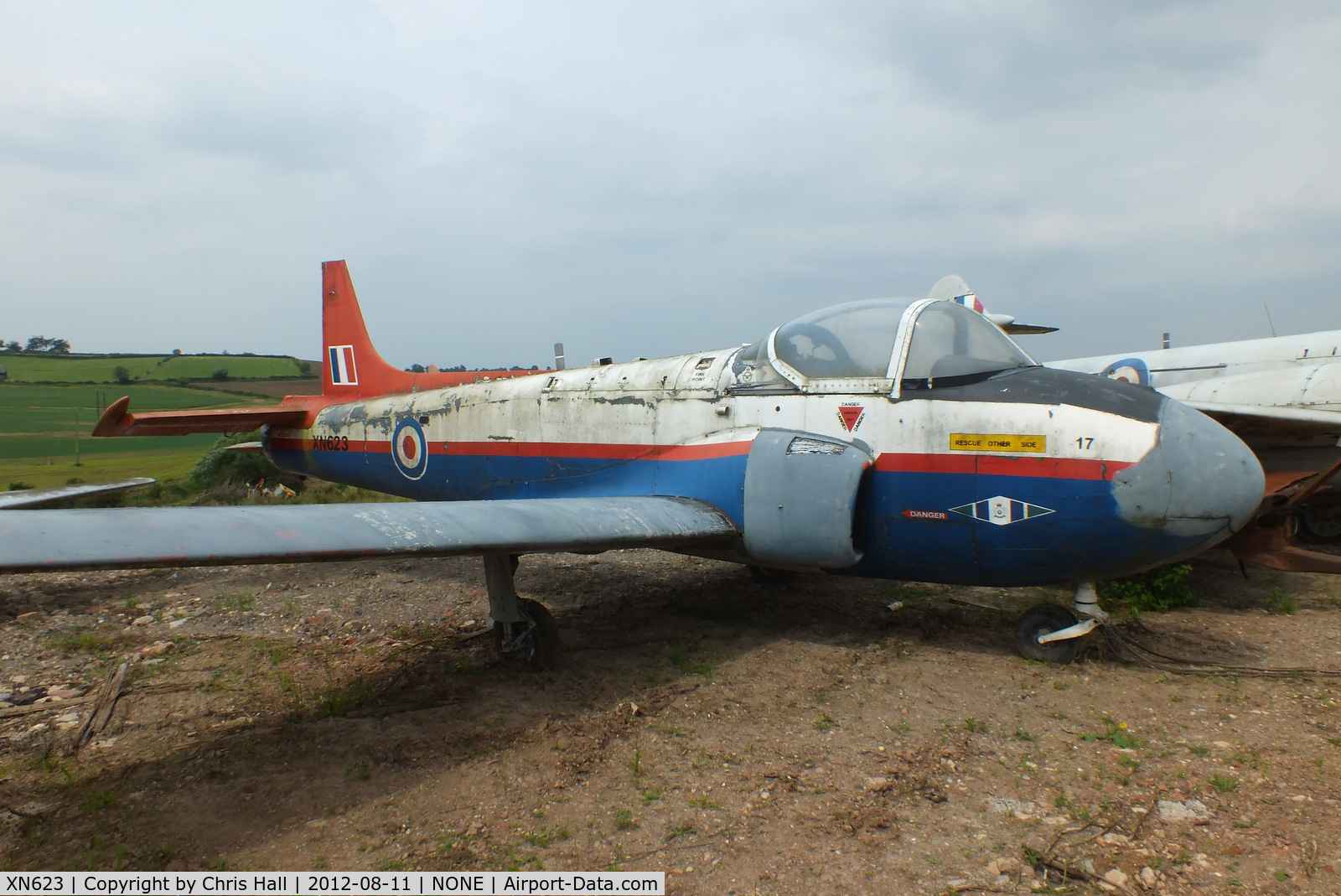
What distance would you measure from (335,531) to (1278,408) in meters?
10.1

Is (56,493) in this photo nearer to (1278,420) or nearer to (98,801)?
(98,801)

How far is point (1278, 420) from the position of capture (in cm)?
703

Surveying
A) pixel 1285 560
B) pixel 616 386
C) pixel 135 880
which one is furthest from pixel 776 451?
pixel 135 880

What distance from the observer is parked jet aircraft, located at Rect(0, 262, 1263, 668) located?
3707mm

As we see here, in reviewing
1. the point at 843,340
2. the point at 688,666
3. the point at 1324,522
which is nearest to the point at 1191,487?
the point at 843,340

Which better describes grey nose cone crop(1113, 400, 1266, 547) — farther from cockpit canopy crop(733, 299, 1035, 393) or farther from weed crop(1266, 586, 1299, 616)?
weed crop(1266, 586, 1299, 616)

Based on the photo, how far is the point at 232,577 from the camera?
25.5ft

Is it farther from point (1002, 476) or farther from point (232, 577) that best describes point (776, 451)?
point (232, 577)

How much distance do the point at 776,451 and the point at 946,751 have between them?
212 centimetres

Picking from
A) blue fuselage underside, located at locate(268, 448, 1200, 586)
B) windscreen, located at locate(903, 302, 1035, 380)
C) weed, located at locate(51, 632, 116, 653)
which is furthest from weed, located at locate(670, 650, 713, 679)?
weed, located at locate(51, 632, 116, 653)

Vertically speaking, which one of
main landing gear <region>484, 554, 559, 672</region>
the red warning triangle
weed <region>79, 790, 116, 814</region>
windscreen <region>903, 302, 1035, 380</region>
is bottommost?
weed <region>79, 790, 116, 814</region>

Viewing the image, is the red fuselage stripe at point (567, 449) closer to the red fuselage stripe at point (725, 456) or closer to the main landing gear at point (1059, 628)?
the red fuselage stripe at point (725, 456)

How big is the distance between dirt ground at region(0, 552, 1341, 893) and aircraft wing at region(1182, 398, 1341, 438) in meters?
1.76

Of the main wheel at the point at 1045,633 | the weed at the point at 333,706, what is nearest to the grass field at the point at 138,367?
the weed at the point at 333,706
